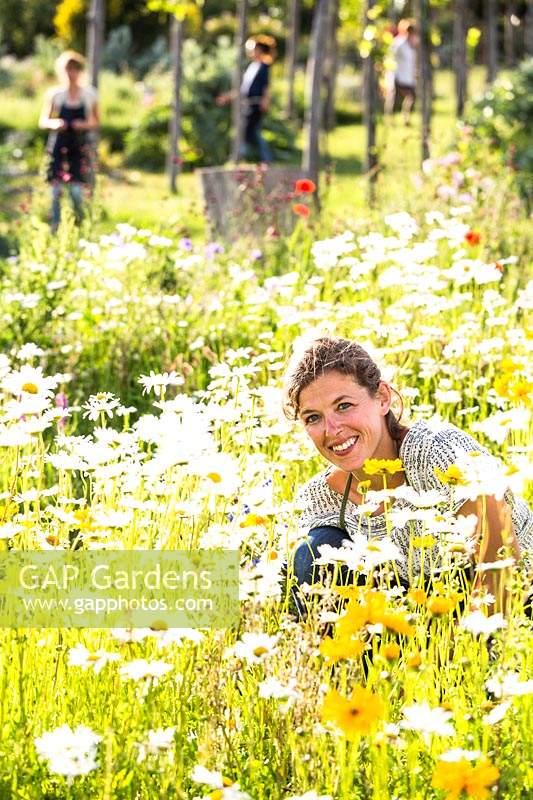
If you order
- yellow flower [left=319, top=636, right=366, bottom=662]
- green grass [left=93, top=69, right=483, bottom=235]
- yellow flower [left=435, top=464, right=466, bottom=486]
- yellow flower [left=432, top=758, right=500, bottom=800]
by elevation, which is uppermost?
green grass [left=93, top=69, right=483, bottom=235]

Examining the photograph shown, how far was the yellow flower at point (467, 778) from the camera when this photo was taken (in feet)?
5.90

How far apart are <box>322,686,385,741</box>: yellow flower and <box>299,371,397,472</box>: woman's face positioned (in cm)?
137

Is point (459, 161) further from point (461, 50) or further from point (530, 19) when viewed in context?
point (530, 19)

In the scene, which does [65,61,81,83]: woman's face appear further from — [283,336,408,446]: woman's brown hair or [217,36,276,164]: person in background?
[283,336,408,446]: woman's brown hair

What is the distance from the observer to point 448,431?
3186mm

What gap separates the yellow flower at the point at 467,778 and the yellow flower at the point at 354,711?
14cm

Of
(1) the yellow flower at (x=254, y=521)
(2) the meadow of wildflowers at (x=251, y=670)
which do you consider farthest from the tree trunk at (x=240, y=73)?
(1) the yellow flower at (x=254, y=521)

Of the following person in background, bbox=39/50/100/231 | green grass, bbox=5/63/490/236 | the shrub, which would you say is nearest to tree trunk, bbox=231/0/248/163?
green grass, bbox=5/63/490/236

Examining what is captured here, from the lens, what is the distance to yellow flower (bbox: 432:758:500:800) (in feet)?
5.90

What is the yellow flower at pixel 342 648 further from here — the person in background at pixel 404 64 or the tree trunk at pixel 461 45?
the person in background at pixel 404 64

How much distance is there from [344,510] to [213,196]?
5.15 metres

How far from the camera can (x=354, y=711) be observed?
182cm

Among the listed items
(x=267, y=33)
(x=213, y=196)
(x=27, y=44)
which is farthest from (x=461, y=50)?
(x=27, y=44)

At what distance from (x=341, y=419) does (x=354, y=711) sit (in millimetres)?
1434
